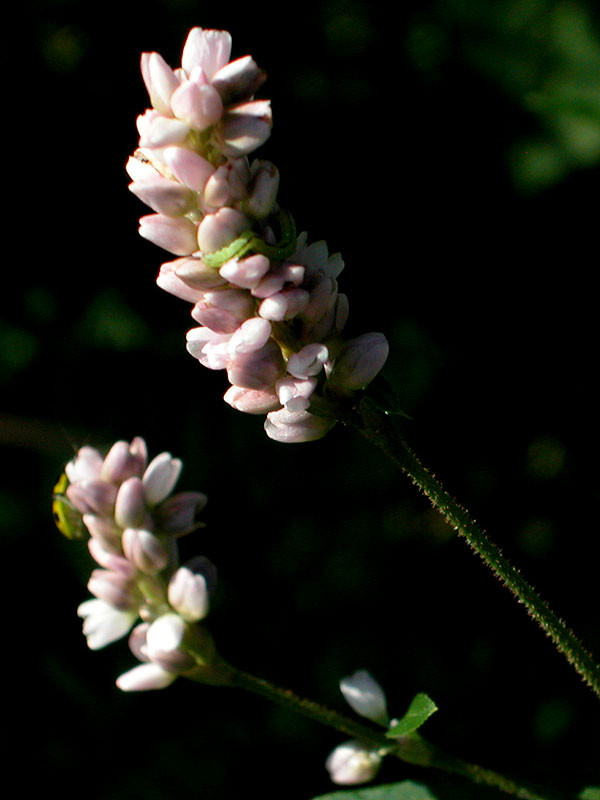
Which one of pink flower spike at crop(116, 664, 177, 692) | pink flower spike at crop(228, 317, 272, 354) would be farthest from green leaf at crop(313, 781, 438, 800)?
pink flower spike at crop(228, 317, 272, 354)

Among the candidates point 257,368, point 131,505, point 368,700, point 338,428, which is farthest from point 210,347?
point 338,428

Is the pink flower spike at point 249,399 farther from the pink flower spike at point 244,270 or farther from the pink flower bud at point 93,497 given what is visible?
the pink flower bud at point 93,497

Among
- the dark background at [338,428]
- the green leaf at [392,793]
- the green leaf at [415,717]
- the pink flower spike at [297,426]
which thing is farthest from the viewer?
the dark background at [338,428]

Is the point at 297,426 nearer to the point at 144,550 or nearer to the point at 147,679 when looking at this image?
the point at 144,550

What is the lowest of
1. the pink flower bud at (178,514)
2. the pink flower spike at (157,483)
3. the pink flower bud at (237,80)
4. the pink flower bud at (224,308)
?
the pink flower bud at (224,308)

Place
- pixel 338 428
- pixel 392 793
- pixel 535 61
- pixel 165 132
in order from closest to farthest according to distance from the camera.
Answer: pixel 165 132 < pixel 392 793 < pixel 535 61 < pixel 338 428

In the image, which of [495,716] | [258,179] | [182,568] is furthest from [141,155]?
[495,716]

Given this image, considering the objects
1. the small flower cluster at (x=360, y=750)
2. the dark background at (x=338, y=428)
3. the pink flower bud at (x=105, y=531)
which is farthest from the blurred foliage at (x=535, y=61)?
the pink flower bud at (x=105, y=531)
